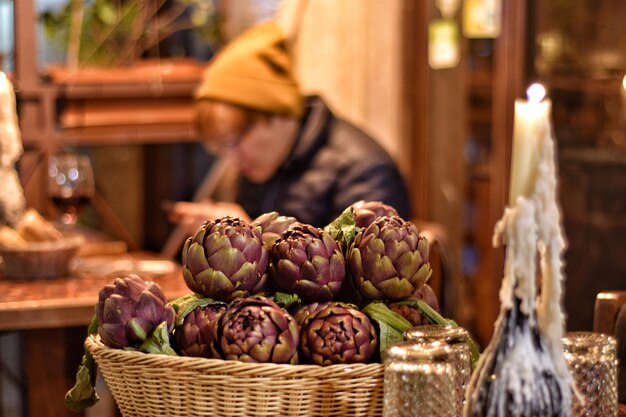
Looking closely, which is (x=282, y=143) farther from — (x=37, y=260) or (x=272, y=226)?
(x=272, y=226)

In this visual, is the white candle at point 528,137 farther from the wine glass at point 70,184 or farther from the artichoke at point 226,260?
the wine glass at point 70,184

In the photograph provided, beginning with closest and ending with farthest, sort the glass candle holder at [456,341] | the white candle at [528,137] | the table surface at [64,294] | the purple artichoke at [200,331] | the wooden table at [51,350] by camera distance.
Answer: the white candle at [528,137] < the glass candle holder at [456,341] < the purple artichoke at [200,331] < the table surface at [64,294] < the wooden table at [51,350]

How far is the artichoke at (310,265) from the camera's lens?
1401mm

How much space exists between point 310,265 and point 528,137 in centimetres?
38

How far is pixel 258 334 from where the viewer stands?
1340 millimetres

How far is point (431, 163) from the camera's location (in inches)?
206

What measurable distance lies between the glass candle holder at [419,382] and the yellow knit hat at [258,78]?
230 centimetres

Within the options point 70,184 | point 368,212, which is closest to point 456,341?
point 368,212

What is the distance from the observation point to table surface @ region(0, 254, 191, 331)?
2.85 metres

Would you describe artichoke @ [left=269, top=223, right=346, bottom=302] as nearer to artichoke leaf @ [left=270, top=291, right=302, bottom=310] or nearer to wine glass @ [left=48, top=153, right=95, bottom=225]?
artichoke leaf @ [left=270, top=291, right=302, bottom=310]

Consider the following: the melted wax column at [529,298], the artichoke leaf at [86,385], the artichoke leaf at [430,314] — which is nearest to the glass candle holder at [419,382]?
the melted wax column at [529,298]

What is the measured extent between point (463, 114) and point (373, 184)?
1.63 metres

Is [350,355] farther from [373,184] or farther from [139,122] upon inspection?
[139,122]

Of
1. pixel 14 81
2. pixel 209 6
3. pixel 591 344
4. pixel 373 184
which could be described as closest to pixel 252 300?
pixel 591 344
